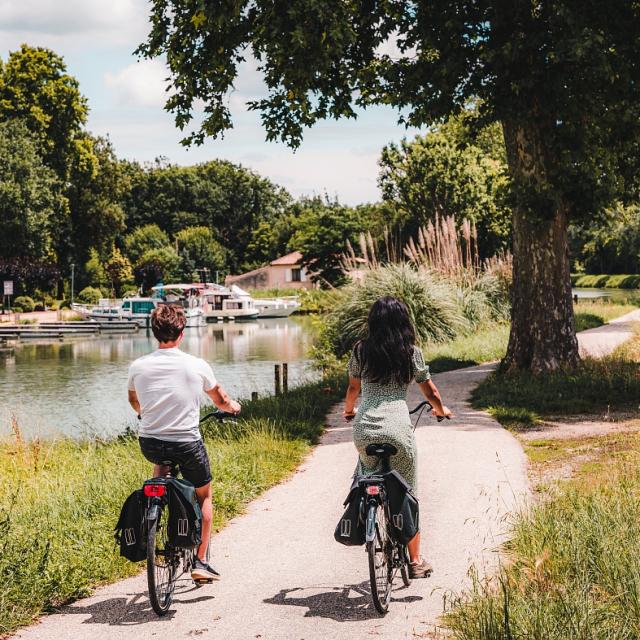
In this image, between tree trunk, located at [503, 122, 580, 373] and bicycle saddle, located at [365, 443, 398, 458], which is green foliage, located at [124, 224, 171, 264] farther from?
bicycle saddle, located at [365, 443, 398, 458]

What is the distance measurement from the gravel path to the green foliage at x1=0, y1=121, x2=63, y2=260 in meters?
45.9

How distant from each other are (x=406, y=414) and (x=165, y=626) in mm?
1739

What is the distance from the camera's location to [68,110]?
5541 centimetres

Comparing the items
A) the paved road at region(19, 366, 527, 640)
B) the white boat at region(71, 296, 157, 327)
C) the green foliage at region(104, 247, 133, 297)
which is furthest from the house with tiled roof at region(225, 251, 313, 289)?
the paved road at region(19, 366, 527, 640)

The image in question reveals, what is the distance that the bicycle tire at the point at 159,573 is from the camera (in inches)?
187

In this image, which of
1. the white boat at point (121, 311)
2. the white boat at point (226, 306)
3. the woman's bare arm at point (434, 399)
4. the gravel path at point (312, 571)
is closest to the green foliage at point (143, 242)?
A: the white boat at point (226, 306)

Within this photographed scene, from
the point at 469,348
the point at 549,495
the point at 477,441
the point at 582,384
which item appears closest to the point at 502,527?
the point at 549,495

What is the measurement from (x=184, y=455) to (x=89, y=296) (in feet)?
199

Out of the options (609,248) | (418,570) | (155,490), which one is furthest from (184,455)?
(609,248)

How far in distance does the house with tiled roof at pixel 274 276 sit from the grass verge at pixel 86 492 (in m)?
73.5

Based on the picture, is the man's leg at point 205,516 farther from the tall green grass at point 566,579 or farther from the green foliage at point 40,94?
the green foliage at point 40,94

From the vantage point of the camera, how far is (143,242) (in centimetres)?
8481

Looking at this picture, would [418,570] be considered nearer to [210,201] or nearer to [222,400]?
[222,400]

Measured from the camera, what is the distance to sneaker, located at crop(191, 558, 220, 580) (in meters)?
5.29
